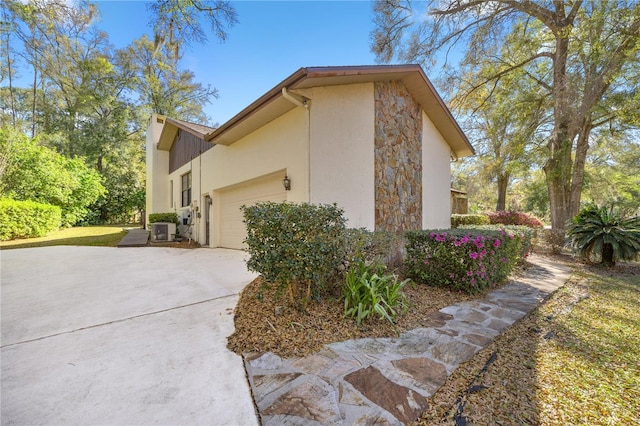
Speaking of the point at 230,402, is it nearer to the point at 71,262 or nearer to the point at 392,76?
the point at 392,76

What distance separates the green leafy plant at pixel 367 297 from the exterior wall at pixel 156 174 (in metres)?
13.5

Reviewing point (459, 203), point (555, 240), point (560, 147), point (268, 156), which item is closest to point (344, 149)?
point (268, 156)

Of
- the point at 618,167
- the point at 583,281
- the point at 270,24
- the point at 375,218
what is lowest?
the point at 583,281

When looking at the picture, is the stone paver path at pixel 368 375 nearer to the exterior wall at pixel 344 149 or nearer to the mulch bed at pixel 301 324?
the mulch bed at pixel 301 324

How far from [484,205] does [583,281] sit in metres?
27.2

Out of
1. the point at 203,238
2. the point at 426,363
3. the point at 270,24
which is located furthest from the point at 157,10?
the point at 203,238

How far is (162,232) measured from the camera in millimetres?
11086

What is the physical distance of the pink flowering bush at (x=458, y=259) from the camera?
424 centimetres

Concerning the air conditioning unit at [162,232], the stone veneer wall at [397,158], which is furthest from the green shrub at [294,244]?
the air conditioning unit at [162,232]

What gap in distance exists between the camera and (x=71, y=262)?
6.30 meters

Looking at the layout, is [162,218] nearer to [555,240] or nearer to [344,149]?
[344,149]

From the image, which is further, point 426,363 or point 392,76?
point 392,76

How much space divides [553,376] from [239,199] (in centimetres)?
791

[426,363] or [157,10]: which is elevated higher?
[157,10]
